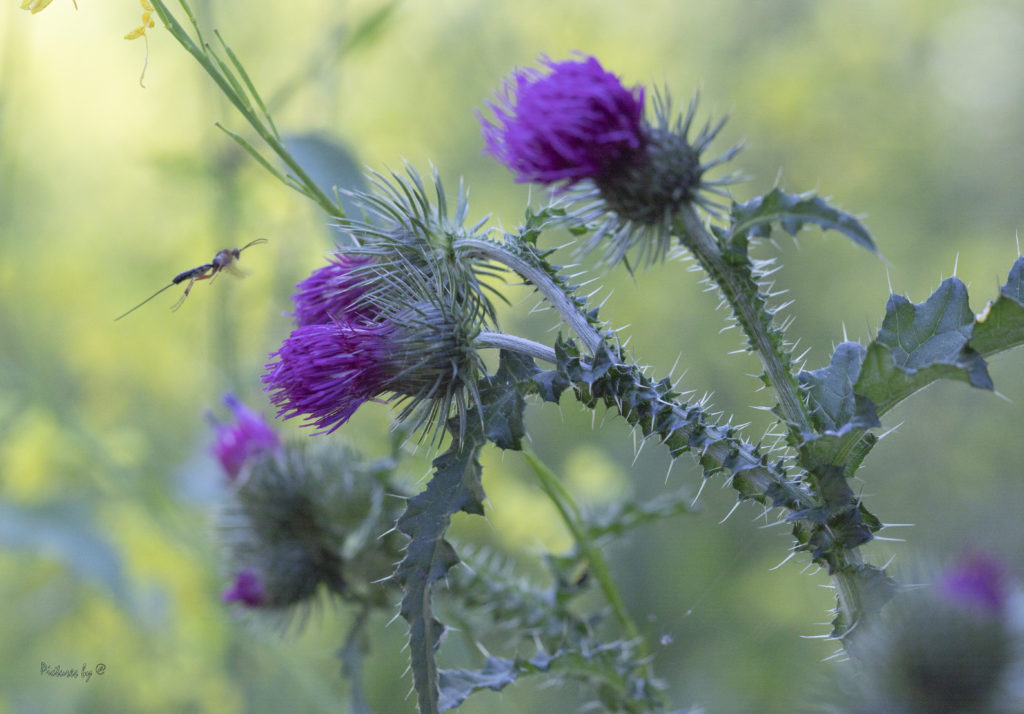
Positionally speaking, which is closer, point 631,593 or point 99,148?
point 631,593

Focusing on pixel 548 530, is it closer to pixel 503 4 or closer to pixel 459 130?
pixel 459 130

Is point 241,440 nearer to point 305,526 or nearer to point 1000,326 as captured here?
point 305,526

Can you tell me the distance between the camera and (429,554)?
137 centimetres

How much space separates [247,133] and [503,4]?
292 cm

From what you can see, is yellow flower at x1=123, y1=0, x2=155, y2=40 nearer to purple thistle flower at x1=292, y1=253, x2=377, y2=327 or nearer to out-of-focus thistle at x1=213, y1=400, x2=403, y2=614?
purple thistle flower at x1=292, y1=253, x2=377, y2=327

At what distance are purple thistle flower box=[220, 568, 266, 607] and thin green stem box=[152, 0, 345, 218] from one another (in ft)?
3.91

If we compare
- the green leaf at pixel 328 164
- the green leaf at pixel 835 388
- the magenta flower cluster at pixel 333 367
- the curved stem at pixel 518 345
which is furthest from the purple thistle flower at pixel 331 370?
the green leaf at pixel 835 388

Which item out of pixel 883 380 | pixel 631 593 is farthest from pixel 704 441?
pixel 631 593

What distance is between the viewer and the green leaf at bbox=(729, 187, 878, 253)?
3.93ft

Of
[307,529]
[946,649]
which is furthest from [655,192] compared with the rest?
[307,529]

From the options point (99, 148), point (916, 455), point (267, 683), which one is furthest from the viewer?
point (99, 148)

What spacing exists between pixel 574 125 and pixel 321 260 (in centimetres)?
231

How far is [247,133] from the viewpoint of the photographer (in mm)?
3373

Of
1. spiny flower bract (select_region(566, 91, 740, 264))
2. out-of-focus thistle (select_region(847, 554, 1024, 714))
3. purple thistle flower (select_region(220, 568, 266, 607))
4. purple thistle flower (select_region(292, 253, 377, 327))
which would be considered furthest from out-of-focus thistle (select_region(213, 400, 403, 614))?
out-of-focus thistle (select_region(847, 554, 1024, 714))
